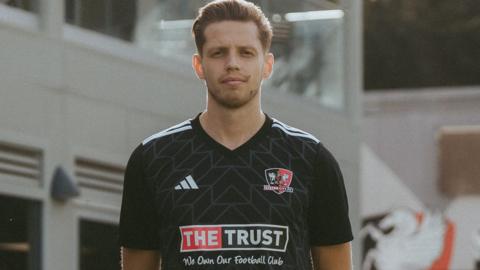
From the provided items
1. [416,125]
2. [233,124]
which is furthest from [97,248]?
[416,125]

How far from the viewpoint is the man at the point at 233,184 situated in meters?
4.73

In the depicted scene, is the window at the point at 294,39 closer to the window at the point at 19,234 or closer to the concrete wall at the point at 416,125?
the window at the point at 19,234

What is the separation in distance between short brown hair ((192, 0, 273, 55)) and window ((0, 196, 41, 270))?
7791mm

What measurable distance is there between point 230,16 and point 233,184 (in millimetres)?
488

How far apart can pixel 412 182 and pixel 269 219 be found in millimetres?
31298

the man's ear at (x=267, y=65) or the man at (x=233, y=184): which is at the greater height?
the man's ear at (x=267, y=65)

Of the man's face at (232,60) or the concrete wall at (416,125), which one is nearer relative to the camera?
the man's face at (232,60)

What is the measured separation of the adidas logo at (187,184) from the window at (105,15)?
899 cm

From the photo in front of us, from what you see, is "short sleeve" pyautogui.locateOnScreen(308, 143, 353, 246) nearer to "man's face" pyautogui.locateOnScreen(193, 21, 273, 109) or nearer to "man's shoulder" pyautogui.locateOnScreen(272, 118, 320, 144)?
"man's shoulder" pyautogui.locateOnScreen(272, 118, 320, 144)

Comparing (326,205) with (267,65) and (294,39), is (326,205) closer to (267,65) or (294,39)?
(267,65)

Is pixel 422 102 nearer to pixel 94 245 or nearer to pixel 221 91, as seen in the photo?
pixel 94 245

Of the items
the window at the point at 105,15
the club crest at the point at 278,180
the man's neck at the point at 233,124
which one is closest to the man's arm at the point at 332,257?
the club crest at the point at 278,180

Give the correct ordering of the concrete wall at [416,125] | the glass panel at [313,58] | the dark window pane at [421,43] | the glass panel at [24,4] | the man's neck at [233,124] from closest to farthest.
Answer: the man's neck at [233,124]
the glass panel at [24,4]
the glass panel at [313,58]
the concrete wall at [416,125]
the dark window pane at [421,43]

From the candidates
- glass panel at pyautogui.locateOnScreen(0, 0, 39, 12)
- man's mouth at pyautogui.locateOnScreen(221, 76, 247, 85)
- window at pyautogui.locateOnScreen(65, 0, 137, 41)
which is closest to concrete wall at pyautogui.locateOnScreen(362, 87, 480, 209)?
window at pyautogui.locateOnScreen(65, 0, 137, 41)
